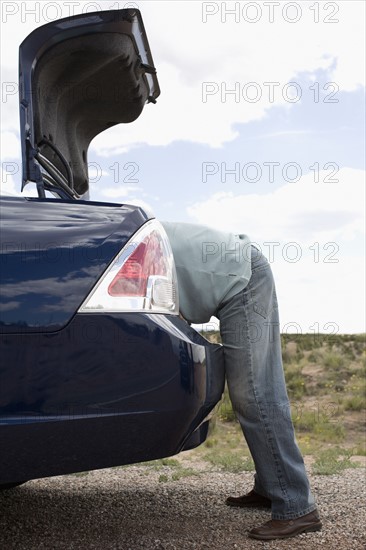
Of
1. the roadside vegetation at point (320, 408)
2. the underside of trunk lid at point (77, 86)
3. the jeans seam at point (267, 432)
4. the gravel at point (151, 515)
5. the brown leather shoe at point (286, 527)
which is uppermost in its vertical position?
the underside of trunk lid at point (77, 86)

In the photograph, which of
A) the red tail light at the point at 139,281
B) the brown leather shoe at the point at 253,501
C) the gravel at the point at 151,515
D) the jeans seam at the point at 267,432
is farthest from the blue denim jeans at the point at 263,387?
the red tail light at the point at 139,281

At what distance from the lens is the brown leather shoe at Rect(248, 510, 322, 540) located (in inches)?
126

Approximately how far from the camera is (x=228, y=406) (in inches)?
480

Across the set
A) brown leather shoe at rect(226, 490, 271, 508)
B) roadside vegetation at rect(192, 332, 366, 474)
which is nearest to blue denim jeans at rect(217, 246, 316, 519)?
brown leather shoe at rect(226, 490, 271, 508)

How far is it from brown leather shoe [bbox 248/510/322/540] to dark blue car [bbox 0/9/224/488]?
3.06 ft

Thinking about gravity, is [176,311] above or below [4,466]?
above

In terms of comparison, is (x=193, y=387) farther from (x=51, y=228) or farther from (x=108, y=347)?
(x=51, y=228)

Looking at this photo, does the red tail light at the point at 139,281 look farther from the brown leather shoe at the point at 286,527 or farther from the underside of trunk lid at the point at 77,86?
the brown leather shoe at the point at 286,527

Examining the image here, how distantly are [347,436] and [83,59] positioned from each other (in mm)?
8666

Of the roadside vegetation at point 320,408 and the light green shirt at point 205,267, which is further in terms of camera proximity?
the roadside vegetation at point 320,408

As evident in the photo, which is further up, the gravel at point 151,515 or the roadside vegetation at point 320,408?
the gravel at point 151,515

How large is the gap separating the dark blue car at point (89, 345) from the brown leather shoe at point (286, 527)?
3.06ft

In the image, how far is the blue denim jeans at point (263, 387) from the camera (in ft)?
10.5

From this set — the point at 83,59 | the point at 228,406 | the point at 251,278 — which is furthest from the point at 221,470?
the point at 228,406
